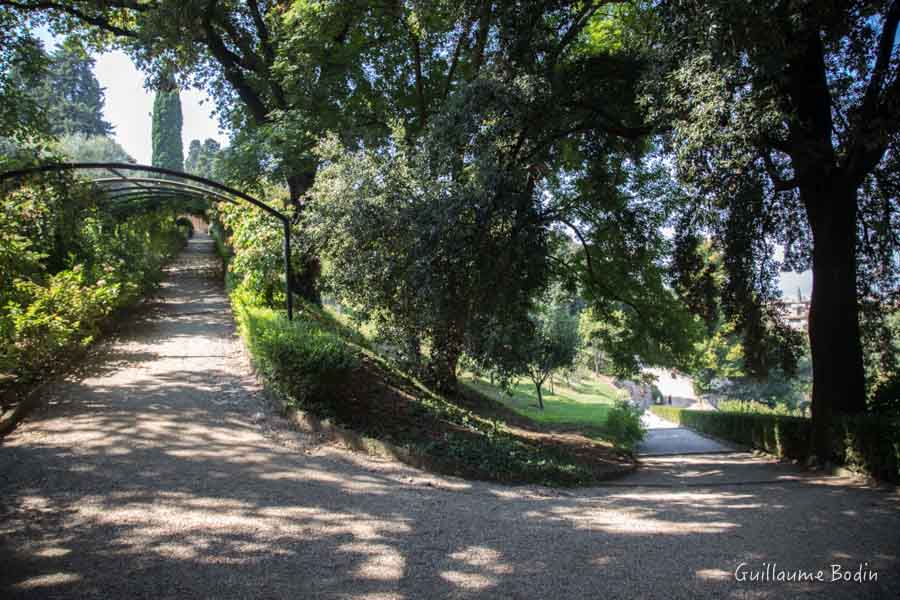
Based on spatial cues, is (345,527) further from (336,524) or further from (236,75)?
(236,75)

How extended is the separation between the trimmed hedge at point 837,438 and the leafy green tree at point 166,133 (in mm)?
49736

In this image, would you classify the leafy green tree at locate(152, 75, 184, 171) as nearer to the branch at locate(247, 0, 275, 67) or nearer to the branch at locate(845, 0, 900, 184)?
the branch at locate(247, 0, 275, 67)

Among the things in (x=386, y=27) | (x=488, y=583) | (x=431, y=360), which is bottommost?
(x=488, y=583)

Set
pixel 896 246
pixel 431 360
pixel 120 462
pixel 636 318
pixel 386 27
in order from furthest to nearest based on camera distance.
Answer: pixel 636 318 → pixel 386 27 → pixel 431 360 → pixel 896 246 → pixel 120 462

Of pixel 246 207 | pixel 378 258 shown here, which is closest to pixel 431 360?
pixel 378 258

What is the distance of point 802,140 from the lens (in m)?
7.66

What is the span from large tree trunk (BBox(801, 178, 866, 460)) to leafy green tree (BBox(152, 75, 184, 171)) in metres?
51.9

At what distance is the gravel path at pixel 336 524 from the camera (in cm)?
349

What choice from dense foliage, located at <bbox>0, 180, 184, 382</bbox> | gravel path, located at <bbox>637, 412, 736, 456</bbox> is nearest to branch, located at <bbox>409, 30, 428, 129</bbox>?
dense foliage, located at <bbox>0, 180, 184, 382</bbox>

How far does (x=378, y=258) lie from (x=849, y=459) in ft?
25.6

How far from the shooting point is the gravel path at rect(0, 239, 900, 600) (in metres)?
3.49

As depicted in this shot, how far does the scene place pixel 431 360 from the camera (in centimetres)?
1065

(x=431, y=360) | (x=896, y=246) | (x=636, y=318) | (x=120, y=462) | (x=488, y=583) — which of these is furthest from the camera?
(x=636, y=318)

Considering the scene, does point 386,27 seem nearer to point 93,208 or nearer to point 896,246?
point 93,208
